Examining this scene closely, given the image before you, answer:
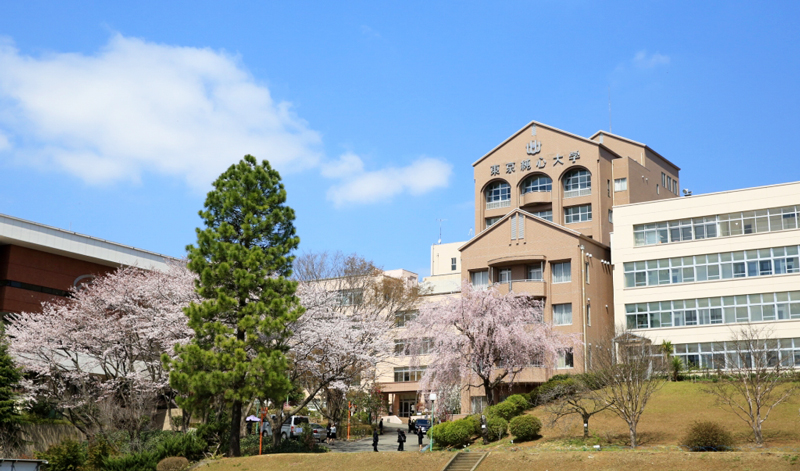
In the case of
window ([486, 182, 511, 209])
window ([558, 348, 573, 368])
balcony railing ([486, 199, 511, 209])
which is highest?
window ([486, 182, 511, 209])

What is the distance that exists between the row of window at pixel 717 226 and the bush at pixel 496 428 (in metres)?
19.2

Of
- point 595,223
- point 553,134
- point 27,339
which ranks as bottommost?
point 27,339

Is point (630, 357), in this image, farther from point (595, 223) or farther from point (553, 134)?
point (553, 134)

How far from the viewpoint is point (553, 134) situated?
59.2 m

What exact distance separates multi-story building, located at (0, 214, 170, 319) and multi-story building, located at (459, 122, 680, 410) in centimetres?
2463

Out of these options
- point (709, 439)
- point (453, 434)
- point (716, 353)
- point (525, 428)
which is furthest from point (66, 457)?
point (716, 353)

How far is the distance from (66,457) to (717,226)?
38740 millimetres

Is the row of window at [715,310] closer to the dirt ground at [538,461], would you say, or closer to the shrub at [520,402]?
the shrub at [520,402]

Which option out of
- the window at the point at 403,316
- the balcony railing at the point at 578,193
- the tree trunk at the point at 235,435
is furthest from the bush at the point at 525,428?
the balcony railing at the point at 578,193

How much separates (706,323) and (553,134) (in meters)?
19.2

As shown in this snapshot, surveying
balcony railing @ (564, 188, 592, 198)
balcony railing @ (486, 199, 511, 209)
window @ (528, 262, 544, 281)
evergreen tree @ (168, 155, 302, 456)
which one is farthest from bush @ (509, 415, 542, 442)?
balcony railing @ (486, 199, 511, 209)

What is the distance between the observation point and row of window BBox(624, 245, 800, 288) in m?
45.4

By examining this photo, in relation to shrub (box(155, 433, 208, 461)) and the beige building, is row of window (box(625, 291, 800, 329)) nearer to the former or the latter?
the beige building

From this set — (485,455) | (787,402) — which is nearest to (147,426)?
(485,455)
